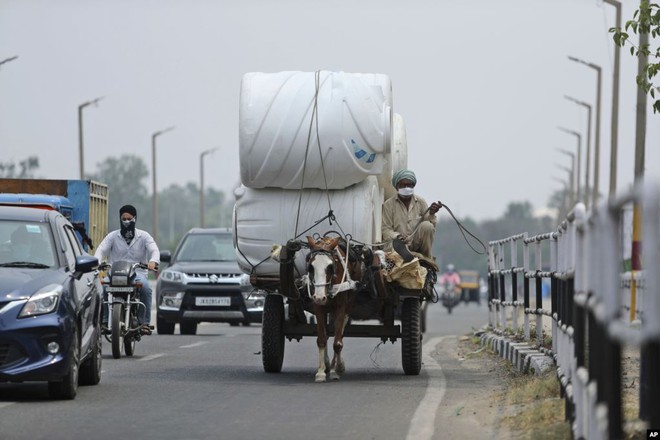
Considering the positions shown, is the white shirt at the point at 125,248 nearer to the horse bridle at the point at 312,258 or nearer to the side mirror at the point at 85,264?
the horse bridle at the point at 312,258

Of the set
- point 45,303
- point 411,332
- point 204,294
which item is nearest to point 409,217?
point 411,332

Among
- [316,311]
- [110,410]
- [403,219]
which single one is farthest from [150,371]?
[110,410]

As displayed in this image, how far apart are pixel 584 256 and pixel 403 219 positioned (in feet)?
26.4

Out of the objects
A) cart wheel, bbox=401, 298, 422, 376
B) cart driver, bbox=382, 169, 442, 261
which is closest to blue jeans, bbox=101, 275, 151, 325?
cart driver, bbox=382, 169, 442, 261

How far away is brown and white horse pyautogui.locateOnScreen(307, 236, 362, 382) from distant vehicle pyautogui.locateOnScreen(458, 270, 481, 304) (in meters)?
70.4

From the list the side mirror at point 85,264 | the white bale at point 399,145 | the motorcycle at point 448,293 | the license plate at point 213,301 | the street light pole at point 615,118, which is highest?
the street light pole at point 615,118

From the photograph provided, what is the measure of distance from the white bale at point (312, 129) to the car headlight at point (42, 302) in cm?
380

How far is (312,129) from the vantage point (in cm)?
1551

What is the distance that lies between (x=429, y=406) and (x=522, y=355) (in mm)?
4012

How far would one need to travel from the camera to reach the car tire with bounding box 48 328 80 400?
12516 millimetres

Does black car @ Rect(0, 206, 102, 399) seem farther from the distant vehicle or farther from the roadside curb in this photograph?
the distant vehicle

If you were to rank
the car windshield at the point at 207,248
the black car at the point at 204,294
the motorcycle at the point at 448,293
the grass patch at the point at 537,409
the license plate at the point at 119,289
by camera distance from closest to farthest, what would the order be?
the grass patch at the point at 537,409 → the license plate at the point at 119,289 → the black car at the point at 204,294 → the car windshield at the point at 207,248 → the motorcycle at the point at 448,293

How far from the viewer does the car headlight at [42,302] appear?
1216cm

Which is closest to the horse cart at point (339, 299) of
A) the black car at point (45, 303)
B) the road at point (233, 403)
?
the road at point (233, 403)
